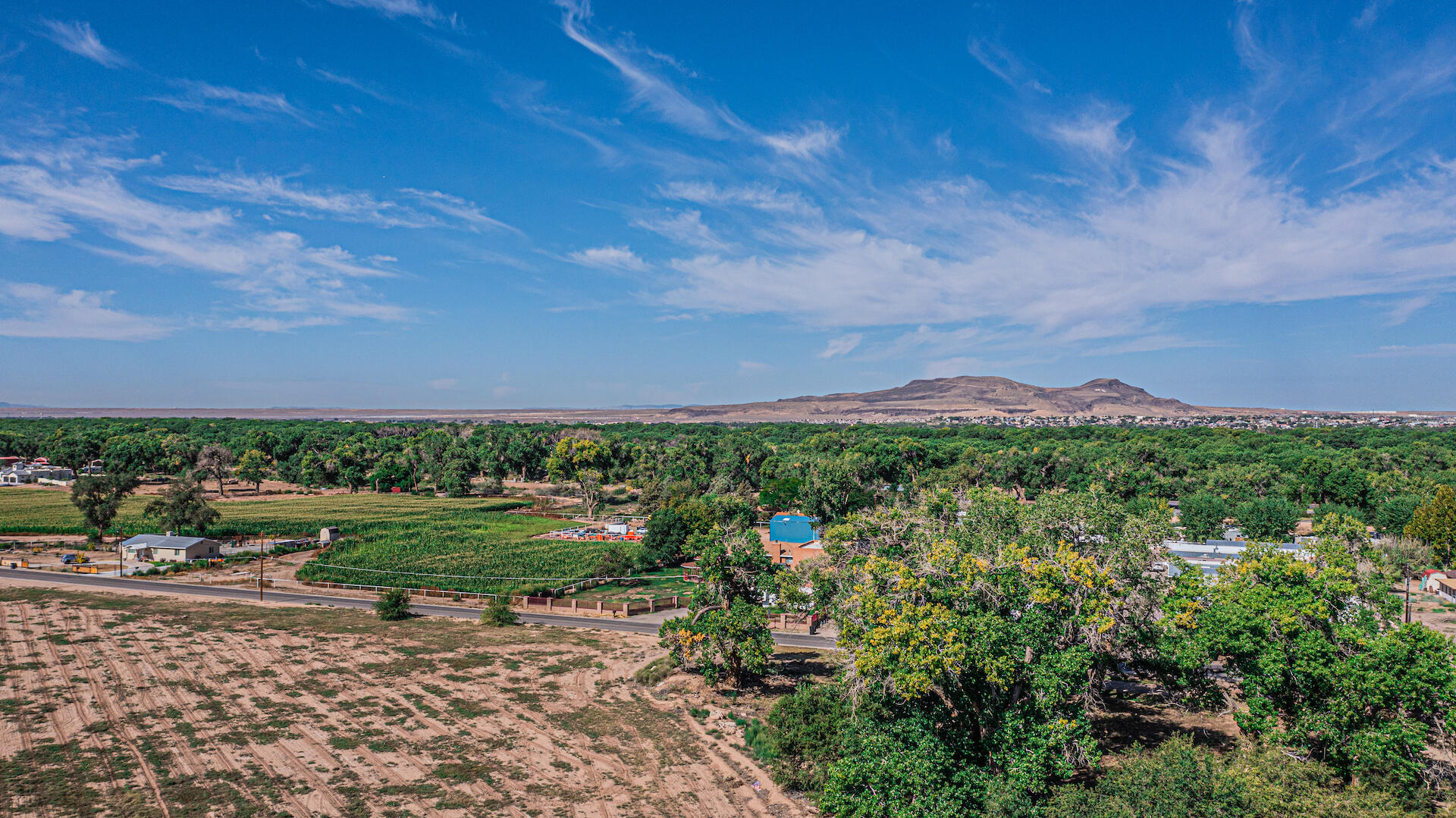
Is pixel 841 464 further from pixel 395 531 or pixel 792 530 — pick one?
pixel 395 531

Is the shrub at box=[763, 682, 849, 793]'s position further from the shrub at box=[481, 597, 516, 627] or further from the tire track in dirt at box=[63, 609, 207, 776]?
the shrub at box=[481, 597, 516, 627]

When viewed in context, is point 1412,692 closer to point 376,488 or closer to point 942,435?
point 376,488

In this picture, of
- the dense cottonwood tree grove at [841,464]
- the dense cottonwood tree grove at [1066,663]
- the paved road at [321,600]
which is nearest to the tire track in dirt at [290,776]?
the dense cottonwood tree grove at [1066,663]

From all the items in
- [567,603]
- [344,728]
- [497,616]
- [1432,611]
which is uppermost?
[344,728]

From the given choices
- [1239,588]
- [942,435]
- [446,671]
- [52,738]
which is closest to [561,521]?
[446,671]

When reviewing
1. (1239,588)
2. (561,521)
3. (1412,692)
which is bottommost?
(561,521)

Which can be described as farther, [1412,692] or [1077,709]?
[1077,709]

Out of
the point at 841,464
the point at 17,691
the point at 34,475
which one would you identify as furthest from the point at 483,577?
the point at 34,475
